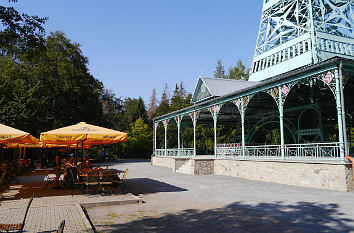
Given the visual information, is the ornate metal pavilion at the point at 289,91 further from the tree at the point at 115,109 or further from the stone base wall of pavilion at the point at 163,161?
the tree at the point at 115,109

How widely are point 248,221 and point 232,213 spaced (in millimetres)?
811

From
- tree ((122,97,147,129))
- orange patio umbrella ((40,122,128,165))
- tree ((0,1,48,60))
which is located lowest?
orange patio umbrella ((40,122,128,165))

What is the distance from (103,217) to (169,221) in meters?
1.54

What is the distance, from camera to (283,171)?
13.3 m

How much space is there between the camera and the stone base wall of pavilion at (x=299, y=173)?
418 inches

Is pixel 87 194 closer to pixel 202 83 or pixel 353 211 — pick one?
pixel 353 211

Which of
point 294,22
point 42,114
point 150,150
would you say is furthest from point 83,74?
point 294,22

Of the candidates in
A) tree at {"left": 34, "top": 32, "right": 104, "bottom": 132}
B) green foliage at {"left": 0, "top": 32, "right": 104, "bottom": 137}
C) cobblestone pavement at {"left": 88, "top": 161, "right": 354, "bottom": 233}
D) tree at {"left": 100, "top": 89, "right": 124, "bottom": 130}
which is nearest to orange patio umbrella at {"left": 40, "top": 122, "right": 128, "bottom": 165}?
cobblestone pavement at {"left": 88, "top": 161, "right": 354, "bottom": 233}

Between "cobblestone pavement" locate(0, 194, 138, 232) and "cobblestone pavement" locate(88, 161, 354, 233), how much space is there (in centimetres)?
40

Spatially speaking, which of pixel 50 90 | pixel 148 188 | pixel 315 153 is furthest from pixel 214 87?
pixel 50 90

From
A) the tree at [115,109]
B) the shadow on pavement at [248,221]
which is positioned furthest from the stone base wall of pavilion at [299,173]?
the tree at [115,109]

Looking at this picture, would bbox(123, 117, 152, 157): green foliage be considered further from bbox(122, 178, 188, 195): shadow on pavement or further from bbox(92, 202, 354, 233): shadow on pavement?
bbox(92, 202, 354, 233): shadow on pavement

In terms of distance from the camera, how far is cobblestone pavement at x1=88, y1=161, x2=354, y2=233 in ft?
19.3

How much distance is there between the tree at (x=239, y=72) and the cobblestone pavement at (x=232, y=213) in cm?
4735
